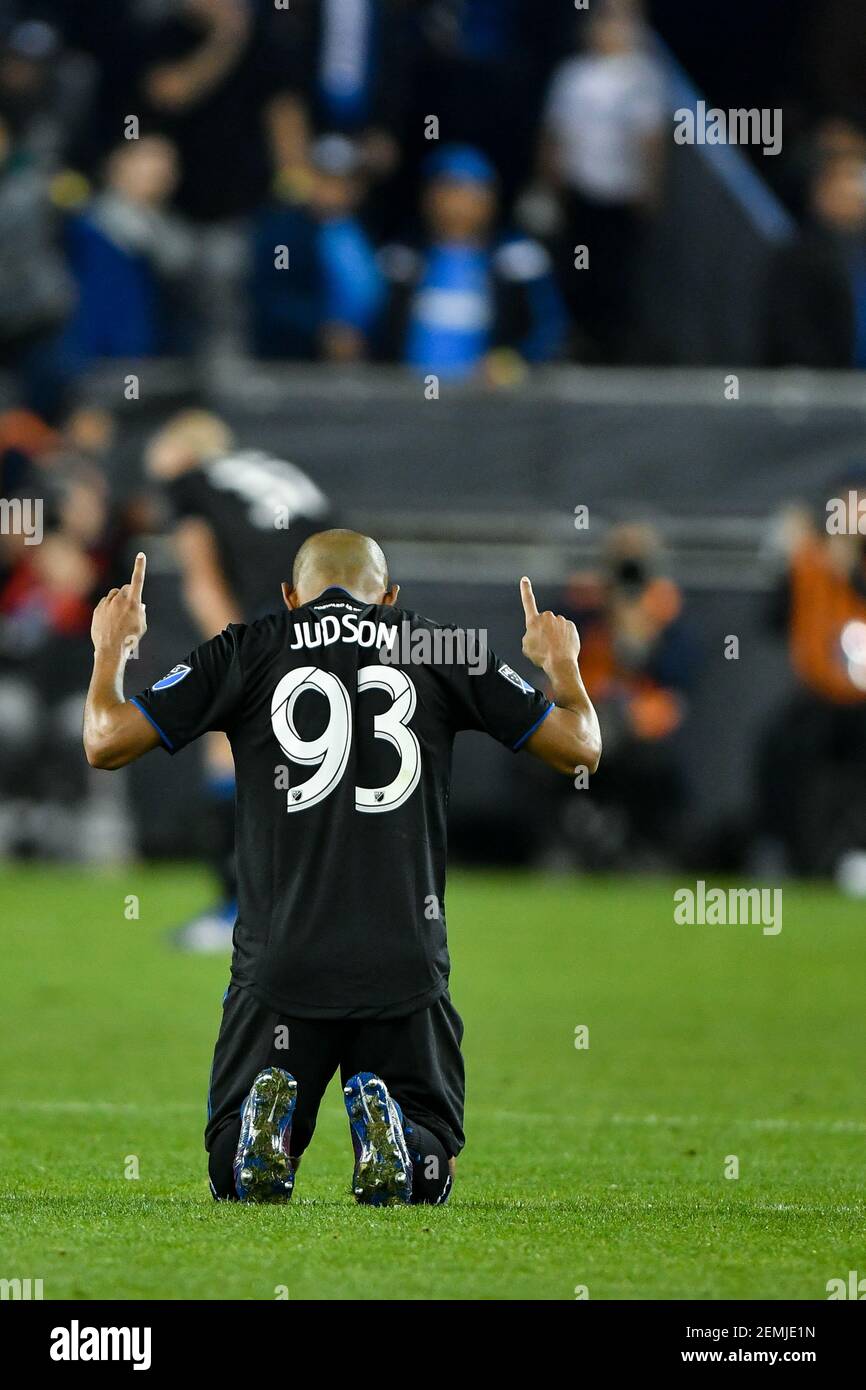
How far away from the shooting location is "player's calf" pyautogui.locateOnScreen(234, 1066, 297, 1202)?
6.30 m

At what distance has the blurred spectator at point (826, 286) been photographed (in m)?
17.3

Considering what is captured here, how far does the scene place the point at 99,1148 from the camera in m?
7.81

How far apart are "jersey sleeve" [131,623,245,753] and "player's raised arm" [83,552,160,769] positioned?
0.04 m

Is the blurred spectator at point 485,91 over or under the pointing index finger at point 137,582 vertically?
over

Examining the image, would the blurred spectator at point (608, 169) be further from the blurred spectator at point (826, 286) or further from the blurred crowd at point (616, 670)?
the blurred crowd at point (616, 670)

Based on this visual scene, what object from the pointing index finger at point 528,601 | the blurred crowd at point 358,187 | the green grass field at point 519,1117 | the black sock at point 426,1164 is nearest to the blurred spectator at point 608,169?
the blurred crowd at point 358,187

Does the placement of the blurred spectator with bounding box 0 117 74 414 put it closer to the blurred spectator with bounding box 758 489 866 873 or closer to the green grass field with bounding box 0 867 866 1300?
the green grass field with bounding box 0 867 866 1300

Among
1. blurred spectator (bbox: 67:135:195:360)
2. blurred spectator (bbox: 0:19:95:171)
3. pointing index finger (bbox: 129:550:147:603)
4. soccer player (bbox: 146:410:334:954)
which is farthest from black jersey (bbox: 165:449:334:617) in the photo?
pointing index finger (bbox: 129:550:147:603)

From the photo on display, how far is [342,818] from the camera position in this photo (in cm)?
651

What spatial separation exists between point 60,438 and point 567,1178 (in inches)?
431

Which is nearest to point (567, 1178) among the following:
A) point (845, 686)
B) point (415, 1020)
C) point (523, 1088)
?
point (415, 1020)

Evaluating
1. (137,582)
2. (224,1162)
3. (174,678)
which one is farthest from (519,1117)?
(137,582)

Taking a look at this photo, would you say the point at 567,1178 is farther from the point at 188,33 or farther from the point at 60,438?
the point at 188,33

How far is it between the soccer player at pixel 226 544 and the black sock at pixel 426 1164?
243 inches
